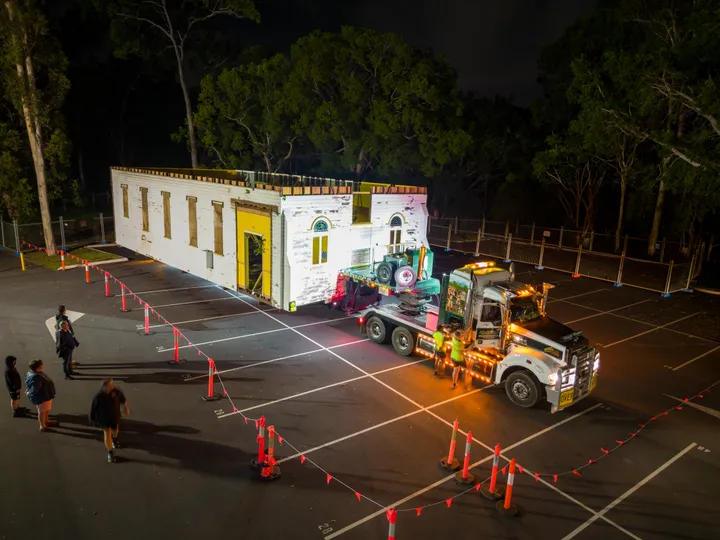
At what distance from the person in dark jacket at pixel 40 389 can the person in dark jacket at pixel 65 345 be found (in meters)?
2.33

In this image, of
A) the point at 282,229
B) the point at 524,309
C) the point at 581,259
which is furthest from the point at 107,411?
the point at 581,259

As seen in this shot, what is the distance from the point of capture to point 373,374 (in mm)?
13469

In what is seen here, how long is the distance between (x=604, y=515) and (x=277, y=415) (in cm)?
632

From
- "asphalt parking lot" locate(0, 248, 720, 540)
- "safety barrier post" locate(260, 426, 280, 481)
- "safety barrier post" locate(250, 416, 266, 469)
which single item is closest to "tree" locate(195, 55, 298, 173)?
"asphalt parking lot" locate(0, 248, 720, 540)

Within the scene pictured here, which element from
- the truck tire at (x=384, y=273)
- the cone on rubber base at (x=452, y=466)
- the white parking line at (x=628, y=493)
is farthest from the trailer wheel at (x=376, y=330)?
the white parking line at (x=628, y=493)

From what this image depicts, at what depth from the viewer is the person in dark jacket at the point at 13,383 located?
33.4 feet

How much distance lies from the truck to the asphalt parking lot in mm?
549

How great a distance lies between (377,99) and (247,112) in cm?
882

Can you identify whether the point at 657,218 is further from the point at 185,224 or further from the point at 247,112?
the point at 185,224

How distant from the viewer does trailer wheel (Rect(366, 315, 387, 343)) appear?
15.4 metres

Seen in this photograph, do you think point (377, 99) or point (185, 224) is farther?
point (377, 99)

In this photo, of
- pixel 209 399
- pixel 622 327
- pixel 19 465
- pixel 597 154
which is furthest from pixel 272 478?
pixel 597 154

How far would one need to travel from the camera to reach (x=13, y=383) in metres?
10.4

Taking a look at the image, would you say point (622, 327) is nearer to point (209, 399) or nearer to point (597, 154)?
point (209, 399)
